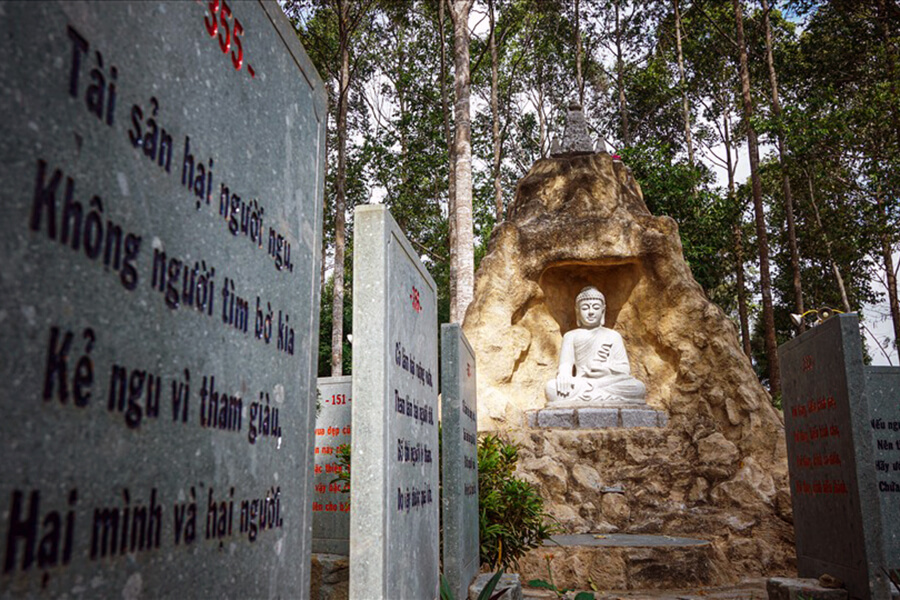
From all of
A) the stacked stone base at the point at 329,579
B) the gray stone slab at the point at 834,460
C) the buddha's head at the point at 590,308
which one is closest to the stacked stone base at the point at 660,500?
the gray stone slab at the point at 834,460

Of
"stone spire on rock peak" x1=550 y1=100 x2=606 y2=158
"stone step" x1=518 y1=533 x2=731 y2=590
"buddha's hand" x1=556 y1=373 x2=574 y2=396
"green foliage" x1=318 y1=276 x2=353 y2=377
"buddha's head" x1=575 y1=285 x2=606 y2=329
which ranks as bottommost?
"stone step" x1=518 y1=533 x2=731 y2=590

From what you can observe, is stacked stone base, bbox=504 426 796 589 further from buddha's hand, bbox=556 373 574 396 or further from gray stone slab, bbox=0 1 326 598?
gray stone slab, bbox=0 1 326 598

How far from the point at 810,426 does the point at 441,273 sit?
1789 cm

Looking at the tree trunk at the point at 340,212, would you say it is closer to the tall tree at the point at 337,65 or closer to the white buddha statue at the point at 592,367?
the tall tree at the point at 337,65

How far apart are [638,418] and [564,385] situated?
1240mm

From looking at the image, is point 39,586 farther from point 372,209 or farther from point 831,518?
point 831,518

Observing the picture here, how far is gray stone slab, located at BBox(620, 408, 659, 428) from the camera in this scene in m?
8.80

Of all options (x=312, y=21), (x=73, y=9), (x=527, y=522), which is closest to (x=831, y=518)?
(x=527, y=522)

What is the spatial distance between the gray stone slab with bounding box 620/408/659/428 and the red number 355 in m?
8.02

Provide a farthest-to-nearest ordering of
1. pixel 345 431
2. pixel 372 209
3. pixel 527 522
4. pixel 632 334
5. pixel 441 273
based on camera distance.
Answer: pixel 441 273 < pixel 632 334 < pixel 345 431 < pixel 527 522 < pixel 372 209

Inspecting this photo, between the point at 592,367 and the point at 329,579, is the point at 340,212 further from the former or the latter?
the point at 329,579

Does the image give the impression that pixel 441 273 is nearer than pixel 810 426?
No

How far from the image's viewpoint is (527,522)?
5.53 metres

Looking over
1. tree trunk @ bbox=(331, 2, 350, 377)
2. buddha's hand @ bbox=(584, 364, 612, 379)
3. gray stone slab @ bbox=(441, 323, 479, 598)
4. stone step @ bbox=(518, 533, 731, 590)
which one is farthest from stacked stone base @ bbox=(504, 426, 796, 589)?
tree trunk @ bbox=(331, 2, 350, 377)
